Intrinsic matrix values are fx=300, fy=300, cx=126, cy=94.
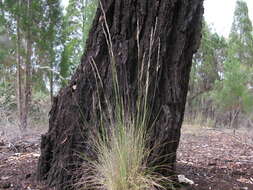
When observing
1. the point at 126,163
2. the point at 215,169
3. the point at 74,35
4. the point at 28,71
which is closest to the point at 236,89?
the point at 74,35

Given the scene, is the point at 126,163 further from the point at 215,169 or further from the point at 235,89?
the point at 235,89

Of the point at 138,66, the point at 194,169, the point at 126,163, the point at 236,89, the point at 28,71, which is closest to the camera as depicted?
the point at 126,163

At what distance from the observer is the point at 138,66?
1605mm

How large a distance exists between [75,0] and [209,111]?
5.25 metres

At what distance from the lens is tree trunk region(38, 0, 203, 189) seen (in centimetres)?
169

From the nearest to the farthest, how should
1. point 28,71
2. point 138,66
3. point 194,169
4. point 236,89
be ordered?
1. point 138,66
2. point 194,169
3. point 28,71
4. point 236,89

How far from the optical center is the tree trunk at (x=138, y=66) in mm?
1693

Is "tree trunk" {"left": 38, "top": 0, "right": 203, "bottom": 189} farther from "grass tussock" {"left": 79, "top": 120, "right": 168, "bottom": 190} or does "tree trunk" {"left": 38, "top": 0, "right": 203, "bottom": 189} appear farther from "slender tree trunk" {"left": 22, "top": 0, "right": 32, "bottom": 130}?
"slender tree trunk" {"left": 22, "top": 0, "right": 32, "bottom": 130}

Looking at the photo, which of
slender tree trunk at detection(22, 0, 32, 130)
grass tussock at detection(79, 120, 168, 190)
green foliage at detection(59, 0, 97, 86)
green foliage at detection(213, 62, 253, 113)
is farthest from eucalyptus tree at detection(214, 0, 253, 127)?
grass tussock at detection(79, 120, 168, 190)

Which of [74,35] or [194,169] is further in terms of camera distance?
[74,35]

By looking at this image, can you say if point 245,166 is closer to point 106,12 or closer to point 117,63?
point 117,63

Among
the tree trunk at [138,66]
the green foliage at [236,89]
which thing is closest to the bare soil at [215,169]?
the tree trunk at [138,66]

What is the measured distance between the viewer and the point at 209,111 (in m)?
9.38

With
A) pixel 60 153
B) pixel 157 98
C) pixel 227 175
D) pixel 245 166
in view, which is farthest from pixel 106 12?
pixel 245 166
